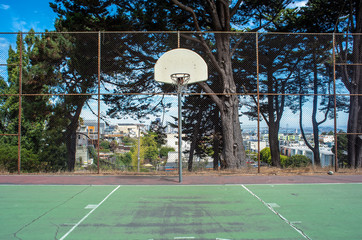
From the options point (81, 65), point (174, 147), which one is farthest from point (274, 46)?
point (81, 65)

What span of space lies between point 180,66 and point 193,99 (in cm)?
474

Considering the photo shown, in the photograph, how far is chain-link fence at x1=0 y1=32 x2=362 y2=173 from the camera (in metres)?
12.4

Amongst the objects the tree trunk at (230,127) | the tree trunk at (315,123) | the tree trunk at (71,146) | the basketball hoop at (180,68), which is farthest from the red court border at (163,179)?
the tree trunk at (315,123)

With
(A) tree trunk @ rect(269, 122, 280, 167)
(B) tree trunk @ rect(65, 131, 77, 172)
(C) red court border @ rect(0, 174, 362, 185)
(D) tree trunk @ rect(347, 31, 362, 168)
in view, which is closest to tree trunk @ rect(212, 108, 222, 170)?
A: (A) tree trunk @ rect(269, 122, 280, 167)

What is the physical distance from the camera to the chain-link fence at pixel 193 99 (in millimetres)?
12367

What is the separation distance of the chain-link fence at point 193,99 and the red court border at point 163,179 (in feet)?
7.56

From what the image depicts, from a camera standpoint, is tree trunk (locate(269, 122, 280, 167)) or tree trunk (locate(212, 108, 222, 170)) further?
tree trunk (locate(269, 122, 280, 167))

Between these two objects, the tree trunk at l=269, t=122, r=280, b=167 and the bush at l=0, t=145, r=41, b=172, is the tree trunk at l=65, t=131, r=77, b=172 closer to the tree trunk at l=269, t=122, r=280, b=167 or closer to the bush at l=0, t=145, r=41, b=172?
the bush at l=0, t=145, r=41, b=172

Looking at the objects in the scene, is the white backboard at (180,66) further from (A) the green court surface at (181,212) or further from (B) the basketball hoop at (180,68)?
(A) the green court surface at (181,212)

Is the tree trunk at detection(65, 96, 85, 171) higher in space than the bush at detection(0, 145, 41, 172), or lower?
higher

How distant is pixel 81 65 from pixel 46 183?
22.8 feet

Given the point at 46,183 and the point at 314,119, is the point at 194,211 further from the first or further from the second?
the point at 314,119

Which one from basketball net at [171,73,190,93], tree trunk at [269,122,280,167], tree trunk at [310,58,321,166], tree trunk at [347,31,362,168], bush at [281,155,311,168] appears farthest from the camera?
bush at [281,155,311,168]

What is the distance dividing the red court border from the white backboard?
10.8 ft
